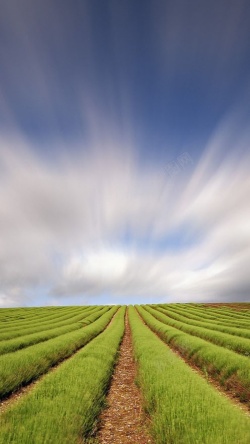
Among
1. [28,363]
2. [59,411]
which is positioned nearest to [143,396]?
[59,411]

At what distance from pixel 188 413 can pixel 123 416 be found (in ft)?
9.05

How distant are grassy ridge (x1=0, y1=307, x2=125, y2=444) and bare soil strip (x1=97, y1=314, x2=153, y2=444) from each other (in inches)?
15.5

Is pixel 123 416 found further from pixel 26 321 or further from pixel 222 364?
pixel 26 321

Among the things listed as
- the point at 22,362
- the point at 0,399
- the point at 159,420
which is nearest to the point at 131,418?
the point at 159,420

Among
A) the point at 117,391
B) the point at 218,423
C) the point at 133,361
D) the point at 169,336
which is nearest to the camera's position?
the point at 218,423

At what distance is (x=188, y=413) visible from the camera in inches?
274

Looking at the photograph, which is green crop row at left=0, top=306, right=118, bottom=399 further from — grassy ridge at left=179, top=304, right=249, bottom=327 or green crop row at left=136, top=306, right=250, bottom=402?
grassy ridge at left=179, top=304, right=249, bottom=327

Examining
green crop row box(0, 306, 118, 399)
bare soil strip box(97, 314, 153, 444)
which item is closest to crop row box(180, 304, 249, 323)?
green crop row box(0, 306, 118, 399)

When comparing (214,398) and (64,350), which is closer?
(214,398)

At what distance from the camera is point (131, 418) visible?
8.70 m

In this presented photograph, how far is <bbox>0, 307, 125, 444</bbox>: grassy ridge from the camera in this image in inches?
234

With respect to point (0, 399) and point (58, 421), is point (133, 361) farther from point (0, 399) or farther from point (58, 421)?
point (58, 421)

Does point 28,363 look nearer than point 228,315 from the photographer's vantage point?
Yes

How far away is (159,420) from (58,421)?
2348mm
